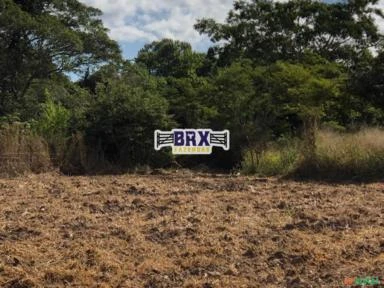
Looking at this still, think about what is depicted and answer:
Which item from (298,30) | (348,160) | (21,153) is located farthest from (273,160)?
(298,30)

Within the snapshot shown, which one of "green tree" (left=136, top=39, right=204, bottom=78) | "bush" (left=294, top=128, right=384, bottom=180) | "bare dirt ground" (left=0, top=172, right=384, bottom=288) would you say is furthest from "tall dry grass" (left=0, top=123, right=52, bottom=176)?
"green tree" (left=136, top=39, right=204, bottom=78)

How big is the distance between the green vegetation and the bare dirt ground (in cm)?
343

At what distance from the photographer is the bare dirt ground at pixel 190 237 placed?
12.4 ft

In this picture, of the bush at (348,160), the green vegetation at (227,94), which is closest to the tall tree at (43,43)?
the green vegetation at (227,94)

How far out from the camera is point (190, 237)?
489 cm

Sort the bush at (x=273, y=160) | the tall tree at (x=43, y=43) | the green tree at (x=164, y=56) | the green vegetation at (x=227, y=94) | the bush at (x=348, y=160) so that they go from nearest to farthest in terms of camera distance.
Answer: the bush at (x=348, y=160)
the bush at (x=273, y=160)
the green vegetation at (x=227, y=94)
the tall tree at (x=43, y=43)
the green tree at (x=164, y=56)

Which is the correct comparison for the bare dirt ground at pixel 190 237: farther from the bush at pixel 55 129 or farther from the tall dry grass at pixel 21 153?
the bush at pixel 55 129

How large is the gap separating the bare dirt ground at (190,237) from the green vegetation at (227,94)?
3431 mm

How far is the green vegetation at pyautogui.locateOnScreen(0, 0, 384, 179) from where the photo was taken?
1134 centimetres

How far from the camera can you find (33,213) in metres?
6.15

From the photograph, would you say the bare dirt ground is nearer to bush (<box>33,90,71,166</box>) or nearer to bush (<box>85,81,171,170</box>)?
bush (<box>33,90,71,166</box>)

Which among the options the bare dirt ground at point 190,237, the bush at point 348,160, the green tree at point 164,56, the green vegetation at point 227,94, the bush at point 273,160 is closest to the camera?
the bare dirt ground at point 190,237

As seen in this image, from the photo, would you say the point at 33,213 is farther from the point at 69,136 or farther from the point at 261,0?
the point at 261,0

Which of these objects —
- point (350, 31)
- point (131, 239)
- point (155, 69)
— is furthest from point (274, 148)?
point (155, 69)
